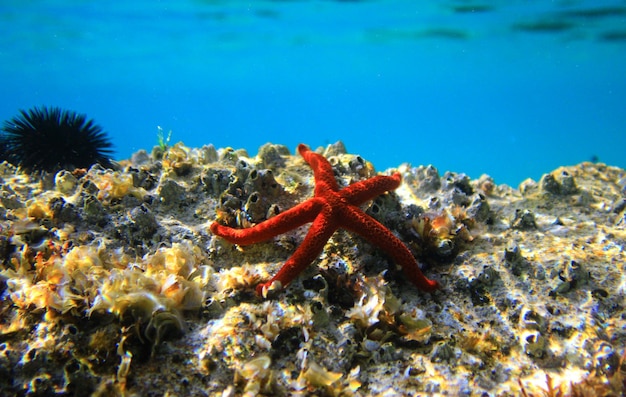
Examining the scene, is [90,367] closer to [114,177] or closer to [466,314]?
[114,177]

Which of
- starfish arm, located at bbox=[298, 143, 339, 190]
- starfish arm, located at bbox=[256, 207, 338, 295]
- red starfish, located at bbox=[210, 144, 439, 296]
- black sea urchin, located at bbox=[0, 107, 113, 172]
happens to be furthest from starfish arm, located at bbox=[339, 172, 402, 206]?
black sea urchin, located at bbox=[0, 107, 113, 172]

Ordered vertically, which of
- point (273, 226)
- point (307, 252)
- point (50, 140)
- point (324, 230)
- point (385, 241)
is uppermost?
point (50, 140)

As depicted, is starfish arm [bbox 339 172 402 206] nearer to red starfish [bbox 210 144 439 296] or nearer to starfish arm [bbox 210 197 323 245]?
red starfish [bbox 210 144 439 296]

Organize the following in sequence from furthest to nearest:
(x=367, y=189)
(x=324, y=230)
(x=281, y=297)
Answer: (x=367, y=189)
(x=324, y=230)
(x=281, y=297)

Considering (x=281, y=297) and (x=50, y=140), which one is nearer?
(x=281, y=297)

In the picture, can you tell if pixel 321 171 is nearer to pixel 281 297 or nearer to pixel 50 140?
pixel 281 297

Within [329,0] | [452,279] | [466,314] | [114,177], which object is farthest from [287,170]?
[329,0]

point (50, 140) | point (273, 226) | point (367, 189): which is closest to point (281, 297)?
point (273, 226)
